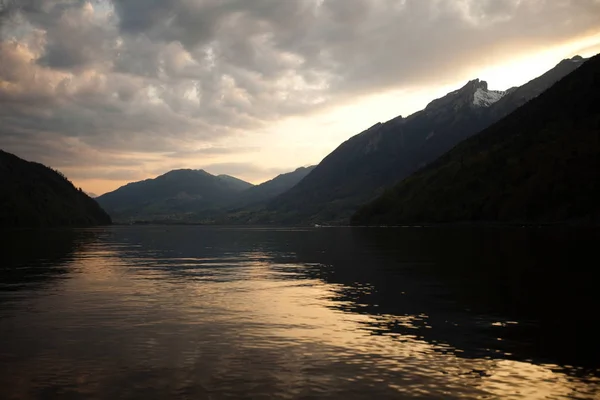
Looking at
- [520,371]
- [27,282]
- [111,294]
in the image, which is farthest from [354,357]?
[27,282]

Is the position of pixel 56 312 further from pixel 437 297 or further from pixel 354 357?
pixel 437 297

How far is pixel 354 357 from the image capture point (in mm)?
26000

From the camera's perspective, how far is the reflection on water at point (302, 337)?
71.0 ft

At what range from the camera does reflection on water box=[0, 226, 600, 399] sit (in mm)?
21641

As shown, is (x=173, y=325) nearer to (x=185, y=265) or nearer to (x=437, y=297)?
(x=437, y=297)

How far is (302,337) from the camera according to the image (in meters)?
30.6

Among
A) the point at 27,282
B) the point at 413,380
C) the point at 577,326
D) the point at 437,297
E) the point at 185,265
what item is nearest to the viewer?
the point at 413,380

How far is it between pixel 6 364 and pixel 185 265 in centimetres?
5525

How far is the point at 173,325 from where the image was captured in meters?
33.8

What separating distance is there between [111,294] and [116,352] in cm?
2319

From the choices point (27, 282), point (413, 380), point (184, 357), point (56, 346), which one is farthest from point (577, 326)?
point (27, 282)

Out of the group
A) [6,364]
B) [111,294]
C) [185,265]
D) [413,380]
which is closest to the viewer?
[413,380]

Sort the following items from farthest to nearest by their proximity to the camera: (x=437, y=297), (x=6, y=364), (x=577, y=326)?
1. (x=437, y=297)
2. (x=577, y=326)
3. (x=6, y=364)

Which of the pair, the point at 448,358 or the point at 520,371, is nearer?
the point at 520,371
